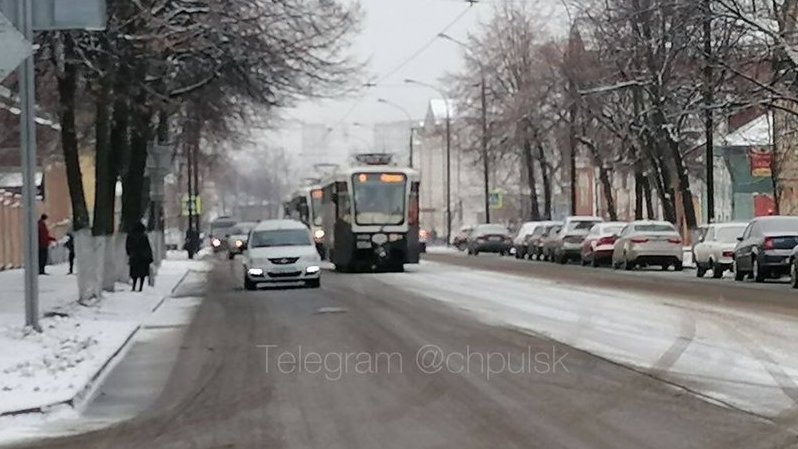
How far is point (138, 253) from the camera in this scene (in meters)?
34.1

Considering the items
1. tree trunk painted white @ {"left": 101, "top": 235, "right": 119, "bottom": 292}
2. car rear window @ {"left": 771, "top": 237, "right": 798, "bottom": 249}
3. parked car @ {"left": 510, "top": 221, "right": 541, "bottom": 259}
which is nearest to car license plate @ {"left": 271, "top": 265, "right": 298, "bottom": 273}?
tree trunk painted white @ {"left": 101, "top": 235, "right": 119, "bottom": 292}

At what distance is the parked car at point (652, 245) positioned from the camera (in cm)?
4544

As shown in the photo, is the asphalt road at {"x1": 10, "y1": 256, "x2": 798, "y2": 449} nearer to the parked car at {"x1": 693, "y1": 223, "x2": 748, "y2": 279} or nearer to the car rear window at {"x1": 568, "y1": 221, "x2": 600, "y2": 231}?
the parked car at {"x1": 693, "y1": 223, "x2": 748, "y2": 279}

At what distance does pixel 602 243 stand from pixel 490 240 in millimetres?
24213

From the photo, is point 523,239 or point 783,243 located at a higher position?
point 783,243

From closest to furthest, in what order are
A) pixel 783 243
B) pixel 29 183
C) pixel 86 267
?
pixel 29 183, pixel 86 267, pixel 783 243

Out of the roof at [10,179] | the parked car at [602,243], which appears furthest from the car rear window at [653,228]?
the roof at [10,179]

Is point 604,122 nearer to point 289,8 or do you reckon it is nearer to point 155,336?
point 289,8

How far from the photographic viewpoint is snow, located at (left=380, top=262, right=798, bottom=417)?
14.3 metres

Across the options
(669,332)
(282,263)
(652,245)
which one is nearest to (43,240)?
(282,263)

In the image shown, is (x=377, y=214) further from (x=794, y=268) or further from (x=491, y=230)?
(x=491, y=230)

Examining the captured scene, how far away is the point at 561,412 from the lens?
12.4 metres
